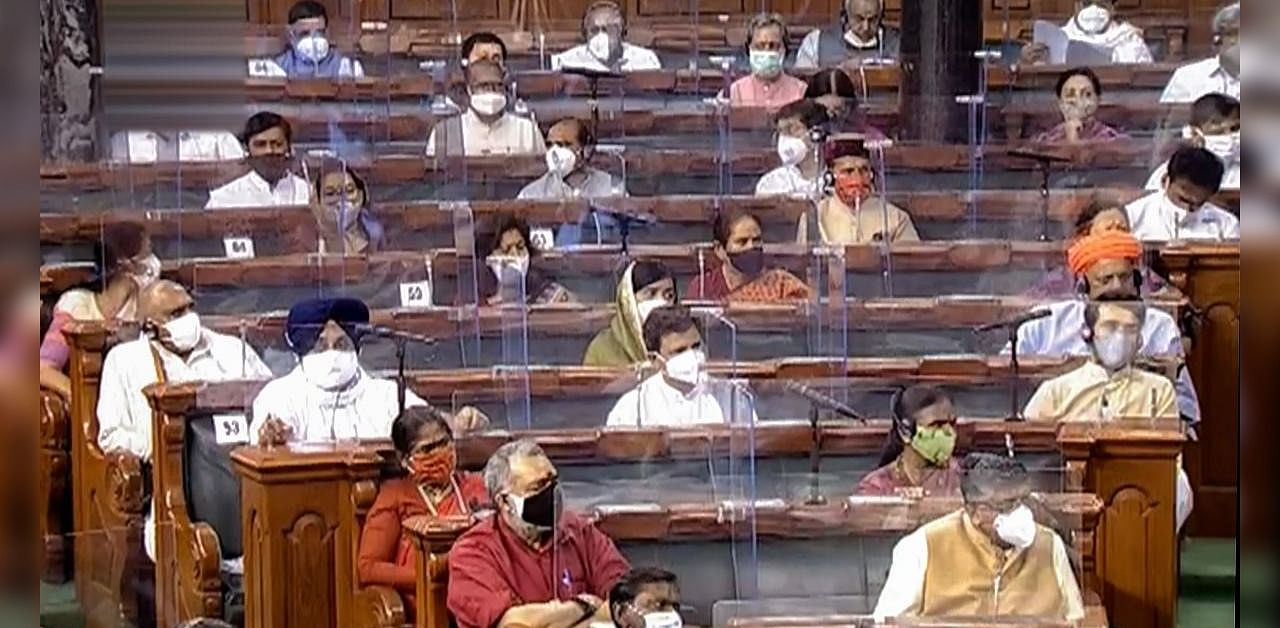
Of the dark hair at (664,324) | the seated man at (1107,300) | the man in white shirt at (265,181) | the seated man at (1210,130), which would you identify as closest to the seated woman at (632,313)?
the dark hair at (664,324)

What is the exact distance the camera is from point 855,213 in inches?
253

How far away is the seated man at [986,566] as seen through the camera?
12.0 feet

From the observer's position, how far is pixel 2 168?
365 millimetres

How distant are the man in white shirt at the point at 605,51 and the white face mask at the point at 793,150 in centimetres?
167

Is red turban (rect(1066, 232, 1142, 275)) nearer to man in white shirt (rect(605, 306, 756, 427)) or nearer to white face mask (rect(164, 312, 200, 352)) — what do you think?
man in white shirt (rect(605, 306, 756, 427))

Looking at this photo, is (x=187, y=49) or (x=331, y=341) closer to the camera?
(x=187, y=49)

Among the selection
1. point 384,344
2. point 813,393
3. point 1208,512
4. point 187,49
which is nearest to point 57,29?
point 384,344

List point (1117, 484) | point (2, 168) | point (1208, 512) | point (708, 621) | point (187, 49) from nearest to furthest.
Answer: point (2, 168), point (187, 49), point (708, 621), point (1117, 484), point (1208, 512)

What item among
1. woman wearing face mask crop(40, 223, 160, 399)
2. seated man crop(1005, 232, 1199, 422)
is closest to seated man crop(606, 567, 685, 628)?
seated man crop(1005, 232, 1199, 422)

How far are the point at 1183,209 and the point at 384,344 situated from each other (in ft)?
8.60

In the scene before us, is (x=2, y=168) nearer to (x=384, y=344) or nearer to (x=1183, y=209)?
(x=384, y=344)

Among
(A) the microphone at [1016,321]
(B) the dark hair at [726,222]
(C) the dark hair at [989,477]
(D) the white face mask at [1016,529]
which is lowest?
(D) the white face mask at [1016,529]

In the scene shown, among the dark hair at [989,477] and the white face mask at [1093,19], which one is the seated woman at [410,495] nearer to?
the dark hair at [989,477]

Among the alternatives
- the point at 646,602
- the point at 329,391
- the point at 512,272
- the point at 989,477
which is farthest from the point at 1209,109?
the point at 646,602
